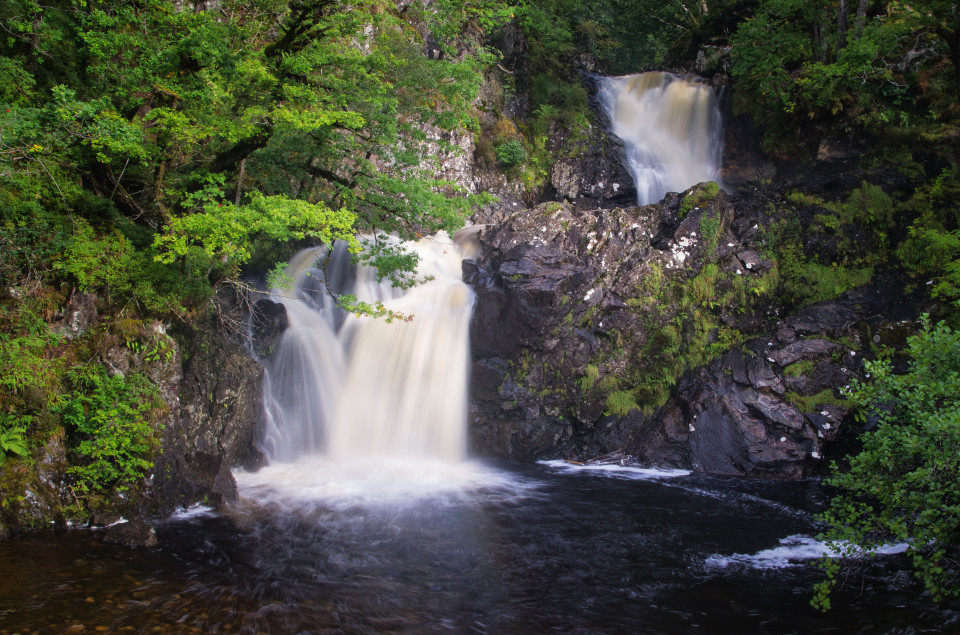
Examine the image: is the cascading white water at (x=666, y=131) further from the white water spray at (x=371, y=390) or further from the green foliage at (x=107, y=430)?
the green foliage at (x=107, y=430)

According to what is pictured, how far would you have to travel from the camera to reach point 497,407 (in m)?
11.8

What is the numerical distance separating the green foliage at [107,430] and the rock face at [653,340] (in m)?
6.61

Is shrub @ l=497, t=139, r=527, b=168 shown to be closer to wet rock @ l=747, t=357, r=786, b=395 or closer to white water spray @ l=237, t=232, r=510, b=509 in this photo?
white water spray @ l=237, t=232, r=510, b=509

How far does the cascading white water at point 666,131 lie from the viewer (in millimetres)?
17078

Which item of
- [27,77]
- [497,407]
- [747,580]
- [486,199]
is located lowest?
[747,580]

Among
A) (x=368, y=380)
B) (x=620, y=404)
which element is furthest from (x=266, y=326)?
(x=620, y=404)

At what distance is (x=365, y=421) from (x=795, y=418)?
8.84 metres

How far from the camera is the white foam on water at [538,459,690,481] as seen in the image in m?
10.3

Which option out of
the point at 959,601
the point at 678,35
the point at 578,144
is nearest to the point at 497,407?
the point at 959,601

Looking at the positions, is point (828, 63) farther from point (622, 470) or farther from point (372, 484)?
point (372, 484)

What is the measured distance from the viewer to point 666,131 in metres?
18.4

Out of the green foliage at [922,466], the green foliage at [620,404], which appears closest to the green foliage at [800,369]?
the green foliage at [620,404]

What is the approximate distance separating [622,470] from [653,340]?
308cm

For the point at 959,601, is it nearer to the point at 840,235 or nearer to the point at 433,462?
the point at 433,462
